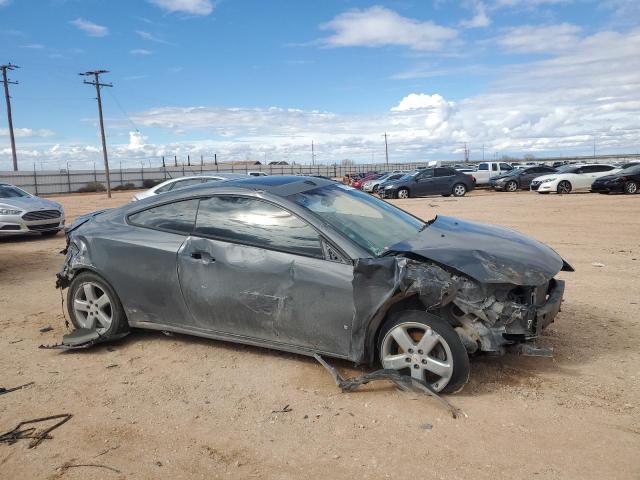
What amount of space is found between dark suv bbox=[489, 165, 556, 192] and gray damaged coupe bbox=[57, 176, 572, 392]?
26723 mm

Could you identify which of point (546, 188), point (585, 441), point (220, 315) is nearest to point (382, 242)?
point (220, 315)

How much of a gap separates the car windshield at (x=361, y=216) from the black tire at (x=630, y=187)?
21636 millimetres

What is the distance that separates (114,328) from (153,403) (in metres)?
1.27

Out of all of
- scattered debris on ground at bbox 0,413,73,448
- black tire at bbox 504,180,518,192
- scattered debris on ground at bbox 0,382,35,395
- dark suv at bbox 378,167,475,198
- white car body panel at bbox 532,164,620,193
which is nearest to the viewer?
scattered debris on ground at bbox 0,413,73,448

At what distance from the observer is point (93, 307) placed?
4.86 metres

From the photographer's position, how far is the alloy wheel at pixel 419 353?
11.7ft

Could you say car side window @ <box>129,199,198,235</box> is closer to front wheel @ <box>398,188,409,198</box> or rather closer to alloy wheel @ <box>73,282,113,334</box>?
alloy wheel @ <box>73,282,113,334</box>

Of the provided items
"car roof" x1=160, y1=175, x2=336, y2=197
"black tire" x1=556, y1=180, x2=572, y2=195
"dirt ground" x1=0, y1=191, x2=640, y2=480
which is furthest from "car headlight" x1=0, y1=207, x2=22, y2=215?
"black tire" x1=556, y1=180, x2=572, y2=195

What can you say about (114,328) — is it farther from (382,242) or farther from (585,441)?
(585,441)

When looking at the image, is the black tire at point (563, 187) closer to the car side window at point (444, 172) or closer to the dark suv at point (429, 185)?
the dark suv at point (429, 185)

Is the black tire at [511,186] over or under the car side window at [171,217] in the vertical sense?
under

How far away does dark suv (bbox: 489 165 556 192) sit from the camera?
97.4 ft

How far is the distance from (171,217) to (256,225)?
895 millimetres

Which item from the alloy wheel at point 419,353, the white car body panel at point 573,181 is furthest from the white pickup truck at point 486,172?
the alloy wheel at point 419,353
